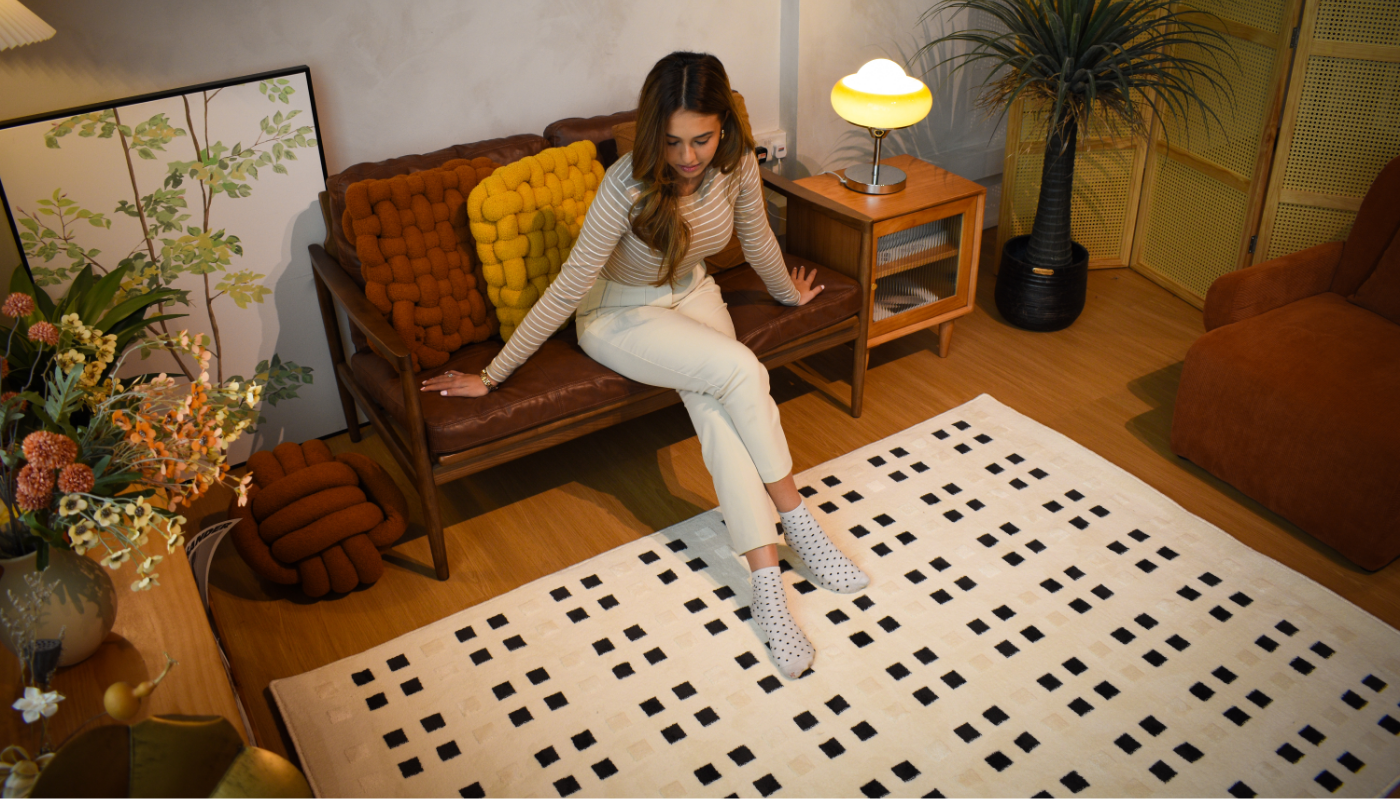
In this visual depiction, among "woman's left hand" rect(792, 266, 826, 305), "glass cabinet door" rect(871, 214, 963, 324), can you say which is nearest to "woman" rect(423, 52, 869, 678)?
"woman's left hand" rect(792, 266, 826, 305)

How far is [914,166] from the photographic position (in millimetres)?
3492

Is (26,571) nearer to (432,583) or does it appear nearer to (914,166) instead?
(432,583)

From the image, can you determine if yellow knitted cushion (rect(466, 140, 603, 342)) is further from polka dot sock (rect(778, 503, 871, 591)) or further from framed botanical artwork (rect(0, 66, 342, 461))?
polka dot sock (rect(778, 503, 871, 591))

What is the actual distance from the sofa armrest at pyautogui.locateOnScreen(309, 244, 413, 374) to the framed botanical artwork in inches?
6.4

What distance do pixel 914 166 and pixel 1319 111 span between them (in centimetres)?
129

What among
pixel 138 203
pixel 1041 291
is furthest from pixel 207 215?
pixel 1041 291

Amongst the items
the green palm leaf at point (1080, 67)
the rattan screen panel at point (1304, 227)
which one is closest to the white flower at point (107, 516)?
the green palm leaf at point (1080, 67)

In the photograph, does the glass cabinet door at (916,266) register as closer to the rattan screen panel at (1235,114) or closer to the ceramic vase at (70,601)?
the rattan screen panel at (1235,114)

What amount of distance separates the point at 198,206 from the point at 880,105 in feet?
6.54

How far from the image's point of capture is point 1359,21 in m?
3.12

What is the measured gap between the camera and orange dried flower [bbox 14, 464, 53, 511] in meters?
1.45

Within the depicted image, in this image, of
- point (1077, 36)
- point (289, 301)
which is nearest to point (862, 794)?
point (289, 301)

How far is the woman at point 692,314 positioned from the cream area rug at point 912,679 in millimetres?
169

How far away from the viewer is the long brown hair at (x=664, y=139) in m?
2.23
